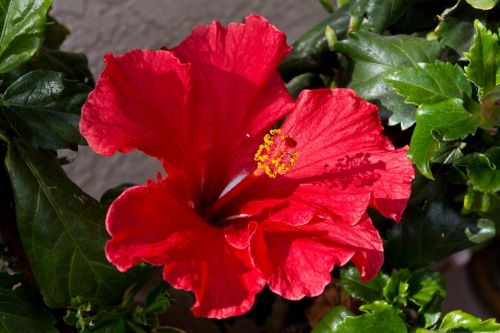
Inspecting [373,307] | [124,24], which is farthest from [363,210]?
[124,24]

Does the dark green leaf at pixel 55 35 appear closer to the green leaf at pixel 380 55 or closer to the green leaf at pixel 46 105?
the green leaf at pixel 46 105

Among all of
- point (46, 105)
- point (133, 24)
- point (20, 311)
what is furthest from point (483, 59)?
point (133, 24)

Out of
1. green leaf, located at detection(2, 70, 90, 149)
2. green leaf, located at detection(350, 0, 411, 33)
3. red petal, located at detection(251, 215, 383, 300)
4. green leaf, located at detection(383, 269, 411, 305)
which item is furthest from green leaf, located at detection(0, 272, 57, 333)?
green leaf, located at detection(350, 0, 411, 33)

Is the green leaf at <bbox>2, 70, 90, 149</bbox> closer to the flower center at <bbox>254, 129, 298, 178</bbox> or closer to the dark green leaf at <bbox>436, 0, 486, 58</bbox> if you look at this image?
the flower center at <bbox>254, 129, 298, 178</bbox>

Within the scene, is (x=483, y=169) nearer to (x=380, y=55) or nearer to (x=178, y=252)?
(x=380, y=55)

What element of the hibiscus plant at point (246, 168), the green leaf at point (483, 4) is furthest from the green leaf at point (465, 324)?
the green leaf at point (483, 4)
